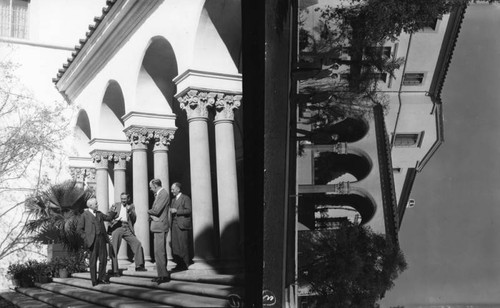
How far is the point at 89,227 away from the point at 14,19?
2426 mm

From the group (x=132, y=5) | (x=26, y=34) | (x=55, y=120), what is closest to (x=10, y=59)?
(x=26, y=34)

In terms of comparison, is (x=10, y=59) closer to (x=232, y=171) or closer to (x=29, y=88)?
(x=29, y=88)

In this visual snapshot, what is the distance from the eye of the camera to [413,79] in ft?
6.47

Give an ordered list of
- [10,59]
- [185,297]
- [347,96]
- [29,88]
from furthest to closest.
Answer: [29,88] < [10,59] < [185,297] < [347,96]

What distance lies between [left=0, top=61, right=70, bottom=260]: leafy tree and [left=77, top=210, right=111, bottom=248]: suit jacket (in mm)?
1735

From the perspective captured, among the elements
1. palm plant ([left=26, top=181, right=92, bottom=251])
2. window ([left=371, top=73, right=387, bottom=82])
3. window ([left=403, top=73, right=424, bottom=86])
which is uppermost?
window ([left=371, top=73, right=387, bottom=82])

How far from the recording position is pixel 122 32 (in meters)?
6.04

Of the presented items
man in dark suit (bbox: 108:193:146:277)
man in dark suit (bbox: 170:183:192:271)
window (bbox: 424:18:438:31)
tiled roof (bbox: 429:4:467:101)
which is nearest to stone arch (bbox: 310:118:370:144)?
tiled roof (bbox: 429:4:467:101)

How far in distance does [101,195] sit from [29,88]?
4.37m

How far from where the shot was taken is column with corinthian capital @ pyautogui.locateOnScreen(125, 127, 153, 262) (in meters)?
6.43

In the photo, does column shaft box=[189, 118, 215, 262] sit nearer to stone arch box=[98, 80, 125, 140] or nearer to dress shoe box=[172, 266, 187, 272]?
dress shoe box=[172, 266, 187, 272]

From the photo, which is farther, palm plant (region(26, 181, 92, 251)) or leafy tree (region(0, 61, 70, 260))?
palm plant (region(26, 181, 92, 251))

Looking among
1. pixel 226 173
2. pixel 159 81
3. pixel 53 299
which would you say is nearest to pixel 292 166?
pixel 53 299

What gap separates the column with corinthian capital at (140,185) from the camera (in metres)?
6.43
